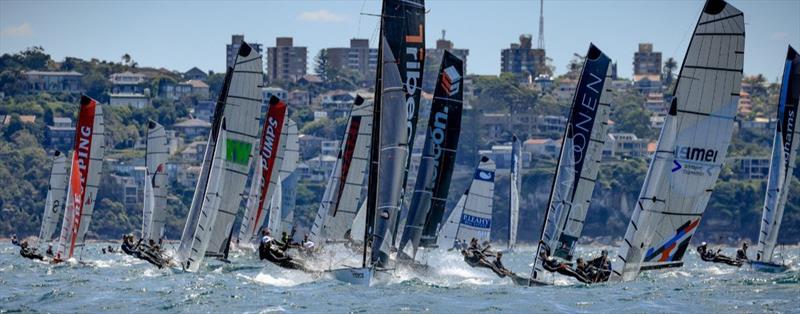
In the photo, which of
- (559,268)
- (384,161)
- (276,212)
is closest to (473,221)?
(276,212)

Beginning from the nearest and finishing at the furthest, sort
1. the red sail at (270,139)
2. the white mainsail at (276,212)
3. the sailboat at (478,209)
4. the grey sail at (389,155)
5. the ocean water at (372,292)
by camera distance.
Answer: the ocean water at (372,292) < the grey sail at (389,155) < the red sail at (270,139) < the sailboat at (478,209) < the white mainsail at (276,212)

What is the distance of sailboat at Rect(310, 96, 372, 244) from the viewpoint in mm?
54062

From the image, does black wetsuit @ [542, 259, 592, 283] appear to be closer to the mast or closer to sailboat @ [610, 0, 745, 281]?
sailboat @ [610, 0, 745, 281]

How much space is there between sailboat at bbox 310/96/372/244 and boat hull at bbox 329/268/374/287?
41.1ft

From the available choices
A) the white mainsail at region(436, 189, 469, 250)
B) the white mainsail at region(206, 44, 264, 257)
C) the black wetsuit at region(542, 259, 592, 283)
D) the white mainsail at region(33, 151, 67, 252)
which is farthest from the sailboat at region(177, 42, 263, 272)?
the white mainsail at region(436, 189, 469, 250)

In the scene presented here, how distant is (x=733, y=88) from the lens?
124 feet

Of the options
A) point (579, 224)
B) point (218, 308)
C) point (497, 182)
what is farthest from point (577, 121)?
point (497, 182)

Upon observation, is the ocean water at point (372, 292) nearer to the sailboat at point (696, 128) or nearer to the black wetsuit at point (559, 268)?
the black wetsuit at point (559, 268)

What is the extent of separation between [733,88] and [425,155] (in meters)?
11.7

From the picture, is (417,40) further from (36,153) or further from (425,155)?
(36,153)

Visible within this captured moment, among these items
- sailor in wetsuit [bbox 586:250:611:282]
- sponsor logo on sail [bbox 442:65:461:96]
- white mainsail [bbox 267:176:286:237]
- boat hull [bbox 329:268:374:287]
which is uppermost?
sponsor logo on sail [bbox 442:65:461:96]

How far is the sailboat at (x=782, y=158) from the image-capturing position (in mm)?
50844

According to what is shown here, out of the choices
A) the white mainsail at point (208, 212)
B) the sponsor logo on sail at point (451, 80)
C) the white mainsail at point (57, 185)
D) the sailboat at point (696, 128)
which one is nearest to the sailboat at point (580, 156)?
the sponsor logo on sail at point (451, 80)

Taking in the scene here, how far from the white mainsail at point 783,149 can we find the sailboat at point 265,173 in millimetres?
16875
